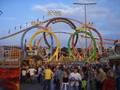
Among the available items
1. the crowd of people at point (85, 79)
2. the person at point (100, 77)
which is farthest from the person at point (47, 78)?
the person at point (100, 77)

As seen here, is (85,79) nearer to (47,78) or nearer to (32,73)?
(47,78)

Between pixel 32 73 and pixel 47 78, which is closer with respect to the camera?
pixel 47 78

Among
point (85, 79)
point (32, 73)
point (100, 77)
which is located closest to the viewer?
point (100, 77)

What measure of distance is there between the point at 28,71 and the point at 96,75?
18.4 meters

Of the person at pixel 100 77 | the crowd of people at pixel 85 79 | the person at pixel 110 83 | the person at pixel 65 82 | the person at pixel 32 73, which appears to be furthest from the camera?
the person at pixel 32 73

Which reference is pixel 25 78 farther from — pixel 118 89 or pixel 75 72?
pixel 118 89

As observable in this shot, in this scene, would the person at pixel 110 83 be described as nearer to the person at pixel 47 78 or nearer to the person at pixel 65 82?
the person at pixel 65 82

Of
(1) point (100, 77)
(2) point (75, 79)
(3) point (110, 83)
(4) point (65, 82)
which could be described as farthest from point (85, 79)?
(3) point (110, 83)

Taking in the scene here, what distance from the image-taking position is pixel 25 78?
40438 millimetres

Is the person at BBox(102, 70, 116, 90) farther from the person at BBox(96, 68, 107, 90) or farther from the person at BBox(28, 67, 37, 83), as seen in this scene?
the person at BBox(28, 67, 37, 83)

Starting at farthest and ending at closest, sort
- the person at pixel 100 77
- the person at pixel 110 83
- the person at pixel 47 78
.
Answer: the person at pixel 47 78
the person at pixel 100 77
the person at pixel 110 83

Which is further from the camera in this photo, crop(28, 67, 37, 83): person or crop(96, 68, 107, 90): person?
crop(28, 67, 37, 83): person

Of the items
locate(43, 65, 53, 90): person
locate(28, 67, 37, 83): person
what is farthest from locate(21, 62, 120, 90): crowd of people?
locate(28, 67, 37, 83): person

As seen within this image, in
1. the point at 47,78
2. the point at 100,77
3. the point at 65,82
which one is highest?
the point at 100,77
